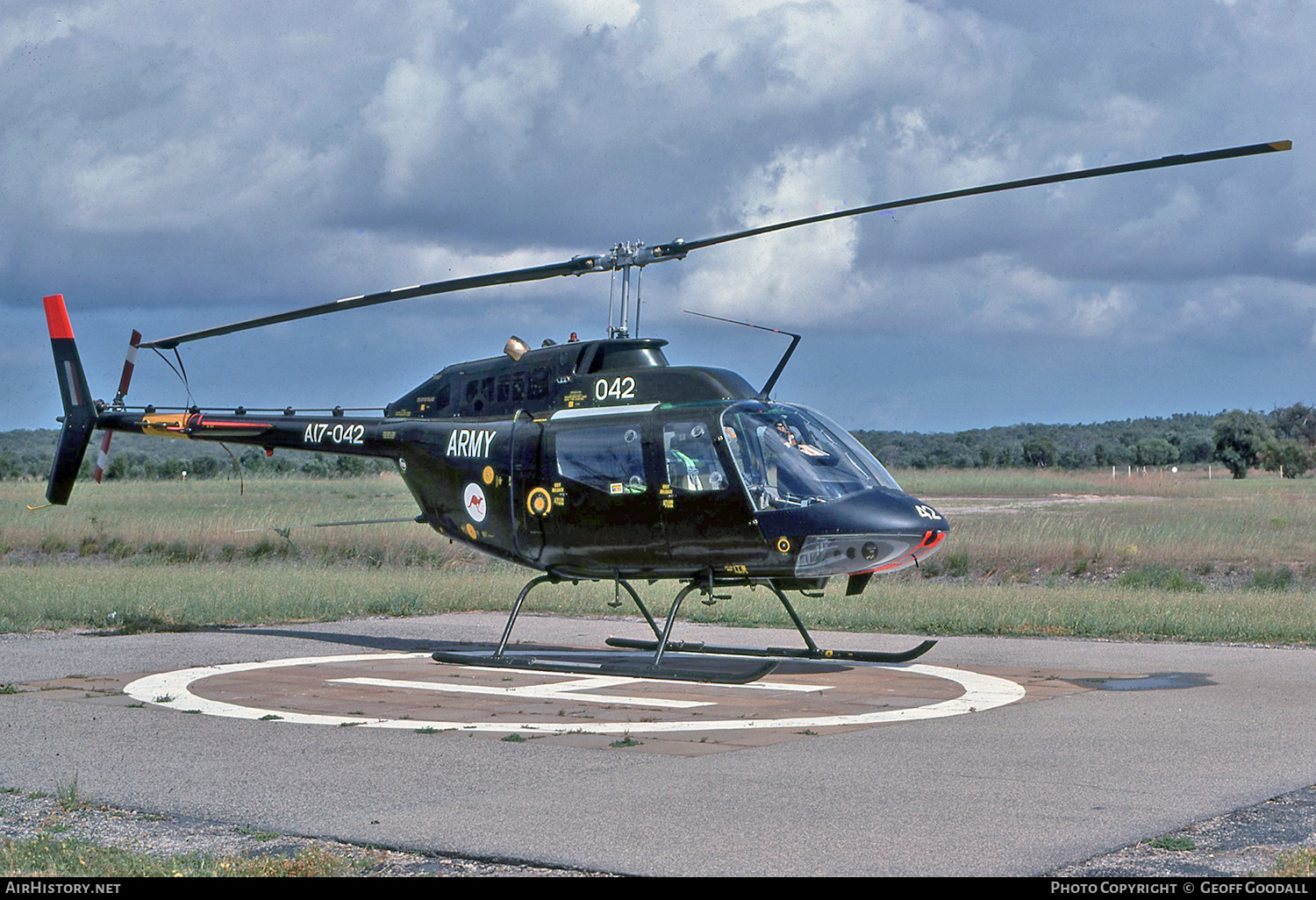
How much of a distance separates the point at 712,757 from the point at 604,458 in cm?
488

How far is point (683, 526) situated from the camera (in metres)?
12.5

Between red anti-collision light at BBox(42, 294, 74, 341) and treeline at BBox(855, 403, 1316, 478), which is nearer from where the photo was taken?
red anti-collision light at BBox(42, 294, 74, 341)

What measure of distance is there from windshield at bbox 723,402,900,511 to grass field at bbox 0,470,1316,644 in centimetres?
620

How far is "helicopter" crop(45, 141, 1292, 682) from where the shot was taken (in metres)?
11.9

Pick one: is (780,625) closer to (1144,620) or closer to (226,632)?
(1144,620)

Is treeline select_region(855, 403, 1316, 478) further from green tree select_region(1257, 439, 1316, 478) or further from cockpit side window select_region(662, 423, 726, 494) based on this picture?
cockpit side window select_region(662, 423, 726, 494)

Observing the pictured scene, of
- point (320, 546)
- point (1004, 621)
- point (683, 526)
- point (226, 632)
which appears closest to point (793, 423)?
point (683, 526)

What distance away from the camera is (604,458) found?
12953 mm

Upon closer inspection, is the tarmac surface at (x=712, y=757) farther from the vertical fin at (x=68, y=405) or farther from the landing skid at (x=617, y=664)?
the vertical fin at (x=68, y=405)

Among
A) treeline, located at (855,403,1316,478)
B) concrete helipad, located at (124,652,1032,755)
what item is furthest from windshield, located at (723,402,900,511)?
treeline, located at (855,403,1316,478)

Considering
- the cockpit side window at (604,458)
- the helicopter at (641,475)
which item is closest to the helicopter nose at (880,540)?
the helicopter at (641,475)

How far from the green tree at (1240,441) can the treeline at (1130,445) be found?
0.06 m

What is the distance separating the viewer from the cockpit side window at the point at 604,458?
12.7 meters
